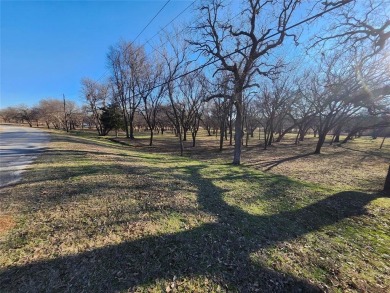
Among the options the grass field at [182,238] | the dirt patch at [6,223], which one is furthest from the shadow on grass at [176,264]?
the dirt patch at [6,223]

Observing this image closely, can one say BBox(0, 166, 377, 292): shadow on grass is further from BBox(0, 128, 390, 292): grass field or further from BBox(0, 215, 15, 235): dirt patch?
BBox(0, 215, 15, 235): dirt patch

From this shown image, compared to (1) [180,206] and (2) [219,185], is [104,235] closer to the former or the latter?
(1) [180,206]

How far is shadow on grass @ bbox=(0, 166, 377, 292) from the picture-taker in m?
2.79

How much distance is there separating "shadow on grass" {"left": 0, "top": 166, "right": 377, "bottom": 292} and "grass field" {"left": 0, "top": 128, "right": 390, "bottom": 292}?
0.05 feet

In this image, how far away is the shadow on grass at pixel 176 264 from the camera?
279cm

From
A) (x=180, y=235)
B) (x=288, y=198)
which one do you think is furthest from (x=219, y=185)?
(x=180, y=235)

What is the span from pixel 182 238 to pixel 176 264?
698 millimetres

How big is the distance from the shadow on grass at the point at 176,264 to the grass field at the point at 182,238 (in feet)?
0.05

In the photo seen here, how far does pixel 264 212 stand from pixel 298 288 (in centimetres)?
254

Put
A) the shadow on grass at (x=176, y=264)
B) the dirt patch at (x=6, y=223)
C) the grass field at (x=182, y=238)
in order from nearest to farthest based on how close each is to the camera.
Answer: the shadow on grass at (x=176, y=264)
the grass field at (x=182, y=238)
the dirt patch at (x=6, y=223)

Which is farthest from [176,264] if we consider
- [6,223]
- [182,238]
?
[6,223]

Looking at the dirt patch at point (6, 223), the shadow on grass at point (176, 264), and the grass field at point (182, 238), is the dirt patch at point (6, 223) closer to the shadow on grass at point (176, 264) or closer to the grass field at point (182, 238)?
the grass field at point (182, 238)

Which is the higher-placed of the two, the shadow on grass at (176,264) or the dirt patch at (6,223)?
the dirt patch at (6,223)

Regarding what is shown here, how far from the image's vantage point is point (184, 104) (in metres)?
28.0
